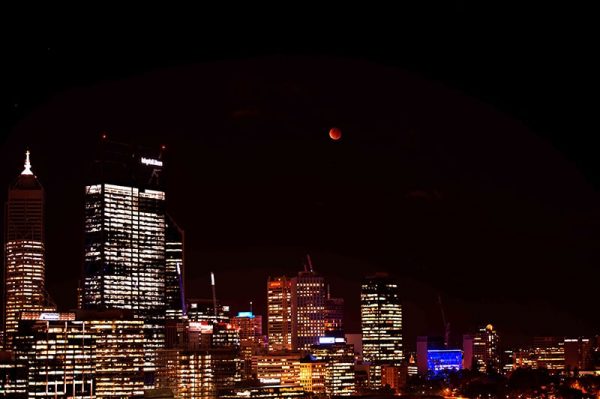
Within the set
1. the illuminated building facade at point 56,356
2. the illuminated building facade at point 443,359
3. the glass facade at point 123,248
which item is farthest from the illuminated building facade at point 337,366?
the illuminated building facade at point 56,356

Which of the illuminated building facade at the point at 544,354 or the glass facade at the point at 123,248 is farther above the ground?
the glass facade at the point at 123,248

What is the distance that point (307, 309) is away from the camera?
3412cm

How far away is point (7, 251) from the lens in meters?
27.3

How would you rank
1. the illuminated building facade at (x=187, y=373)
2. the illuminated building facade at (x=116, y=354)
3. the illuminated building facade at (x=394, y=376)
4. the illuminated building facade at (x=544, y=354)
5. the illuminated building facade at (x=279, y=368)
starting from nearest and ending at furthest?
the illuminated building facade at (x=116, y=354)
the illuminated building facade at (x=187, y=373)
the illuminated building facade at (x=279, y=368)
the illuminated building facade at (x=394, y=376)
the illuminated building facade at (x=544, y=354)

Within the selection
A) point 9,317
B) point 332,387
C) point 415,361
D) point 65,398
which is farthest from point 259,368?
point 415,361

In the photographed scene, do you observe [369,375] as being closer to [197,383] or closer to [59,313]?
[197,383]

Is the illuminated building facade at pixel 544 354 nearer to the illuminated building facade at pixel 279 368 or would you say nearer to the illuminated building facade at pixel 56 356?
the illuminated building facade at pixel 279 368

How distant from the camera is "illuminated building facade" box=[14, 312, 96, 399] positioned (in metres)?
19.9

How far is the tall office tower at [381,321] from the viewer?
115 ft

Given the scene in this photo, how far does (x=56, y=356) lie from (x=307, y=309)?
48.3 ft

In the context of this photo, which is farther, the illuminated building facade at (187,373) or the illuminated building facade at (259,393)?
the illuminated building facade at (259,393)

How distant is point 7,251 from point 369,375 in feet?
36.5

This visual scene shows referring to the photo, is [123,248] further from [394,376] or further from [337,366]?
[394,376]

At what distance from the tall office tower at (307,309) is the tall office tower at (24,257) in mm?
9800
